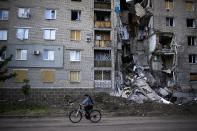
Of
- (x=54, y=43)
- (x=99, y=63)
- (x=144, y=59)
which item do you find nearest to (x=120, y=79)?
(x=99, y=63)

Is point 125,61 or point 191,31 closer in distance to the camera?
point 191,31

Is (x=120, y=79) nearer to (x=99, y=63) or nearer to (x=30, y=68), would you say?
(x=99, y=63)

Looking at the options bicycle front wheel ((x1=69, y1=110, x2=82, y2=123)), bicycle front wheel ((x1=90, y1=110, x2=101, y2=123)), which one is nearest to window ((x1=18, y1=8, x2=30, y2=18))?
bicycle front wheel ((x1=69, y1=110, x2=82, y2=123))

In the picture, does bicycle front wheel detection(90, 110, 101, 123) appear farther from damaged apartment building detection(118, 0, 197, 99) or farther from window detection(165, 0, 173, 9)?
window detection(165, 0, 173, 9)

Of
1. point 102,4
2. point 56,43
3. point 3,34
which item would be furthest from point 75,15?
point 3,34

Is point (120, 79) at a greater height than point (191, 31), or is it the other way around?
point (191, 31)

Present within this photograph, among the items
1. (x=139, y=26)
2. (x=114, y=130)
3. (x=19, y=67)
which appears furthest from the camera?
(x=139, y=26)

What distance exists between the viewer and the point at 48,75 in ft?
66.0

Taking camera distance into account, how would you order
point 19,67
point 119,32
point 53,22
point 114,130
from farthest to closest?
point 119,32
point 53,22
point 19,67
point 114,130

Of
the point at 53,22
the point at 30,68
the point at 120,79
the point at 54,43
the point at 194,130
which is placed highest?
the point at 53,22

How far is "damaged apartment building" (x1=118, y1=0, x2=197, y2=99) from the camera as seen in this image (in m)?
23.3

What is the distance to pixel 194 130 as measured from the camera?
7.91 meters

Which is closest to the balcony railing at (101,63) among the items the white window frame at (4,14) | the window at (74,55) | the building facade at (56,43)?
the building facade at (56,43)

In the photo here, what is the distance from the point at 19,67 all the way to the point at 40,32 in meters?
5.29
